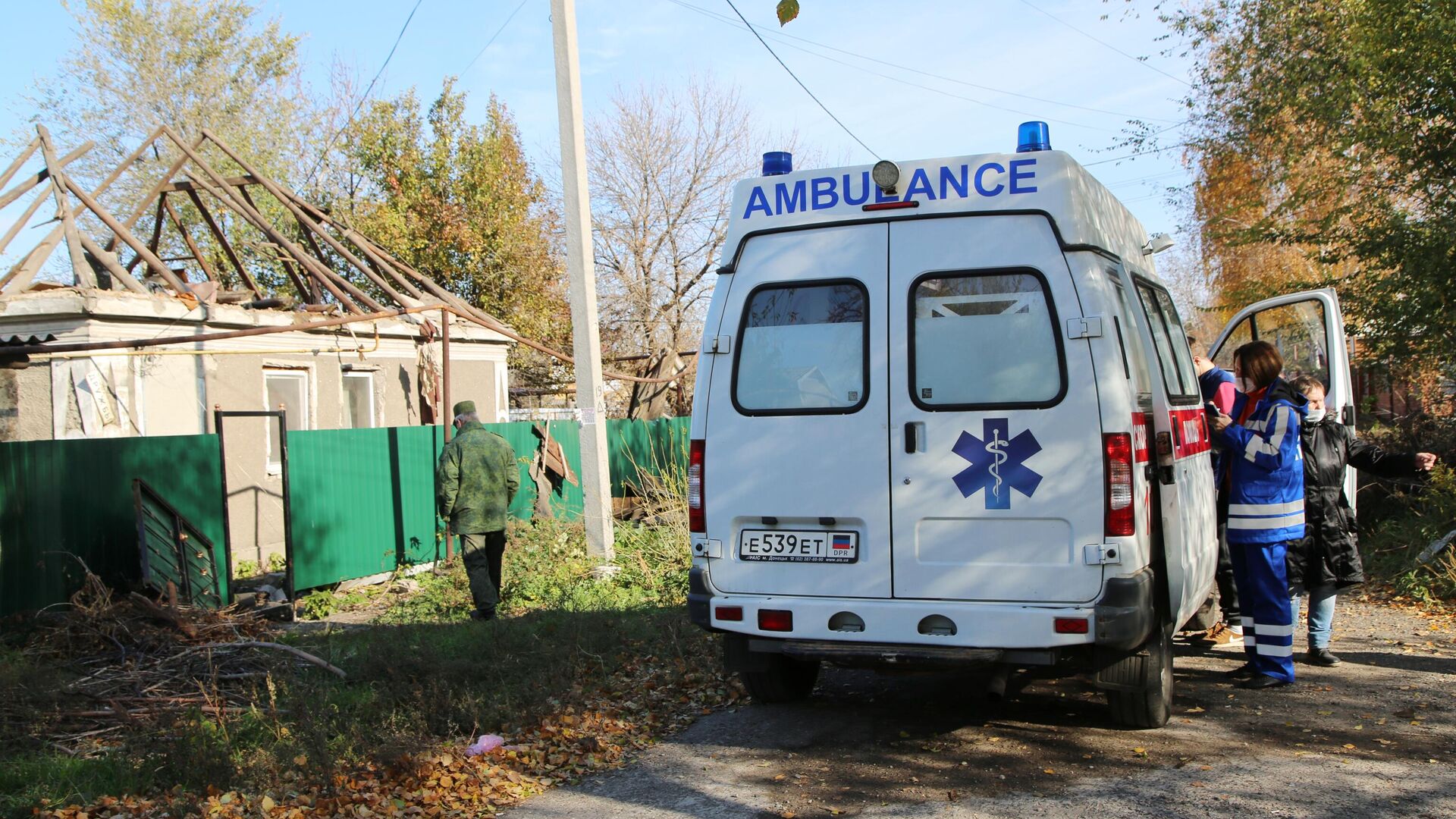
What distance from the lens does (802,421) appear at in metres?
4.76

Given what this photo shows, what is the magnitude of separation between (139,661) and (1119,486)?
553 cm

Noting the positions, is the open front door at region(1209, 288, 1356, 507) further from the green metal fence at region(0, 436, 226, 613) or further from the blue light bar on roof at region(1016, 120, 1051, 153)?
the green metal fence at region(0, 436, 226, 613)

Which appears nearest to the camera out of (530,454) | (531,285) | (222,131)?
(530,454)

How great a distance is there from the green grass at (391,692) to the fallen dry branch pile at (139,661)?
11 cm

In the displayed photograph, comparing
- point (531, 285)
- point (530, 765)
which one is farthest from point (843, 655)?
point (531, 285)

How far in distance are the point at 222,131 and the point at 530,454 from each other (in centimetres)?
1991

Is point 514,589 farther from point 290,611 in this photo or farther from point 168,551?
point 168,551

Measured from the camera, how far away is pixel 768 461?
15.7ft

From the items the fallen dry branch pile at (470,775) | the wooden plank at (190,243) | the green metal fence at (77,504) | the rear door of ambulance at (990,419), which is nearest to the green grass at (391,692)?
the fallen dry branch pile at (470,775)

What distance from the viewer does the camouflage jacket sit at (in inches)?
338

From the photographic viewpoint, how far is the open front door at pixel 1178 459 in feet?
15.3

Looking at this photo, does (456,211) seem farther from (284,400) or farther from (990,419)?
(990,419)

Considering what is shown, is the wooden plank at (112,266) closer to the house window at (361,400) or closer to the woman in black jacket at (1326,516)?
the house window at (361,400)

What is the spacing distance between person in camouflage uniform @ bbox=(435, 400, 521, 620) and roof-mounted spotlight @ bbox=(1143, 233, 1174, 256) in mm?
5137
